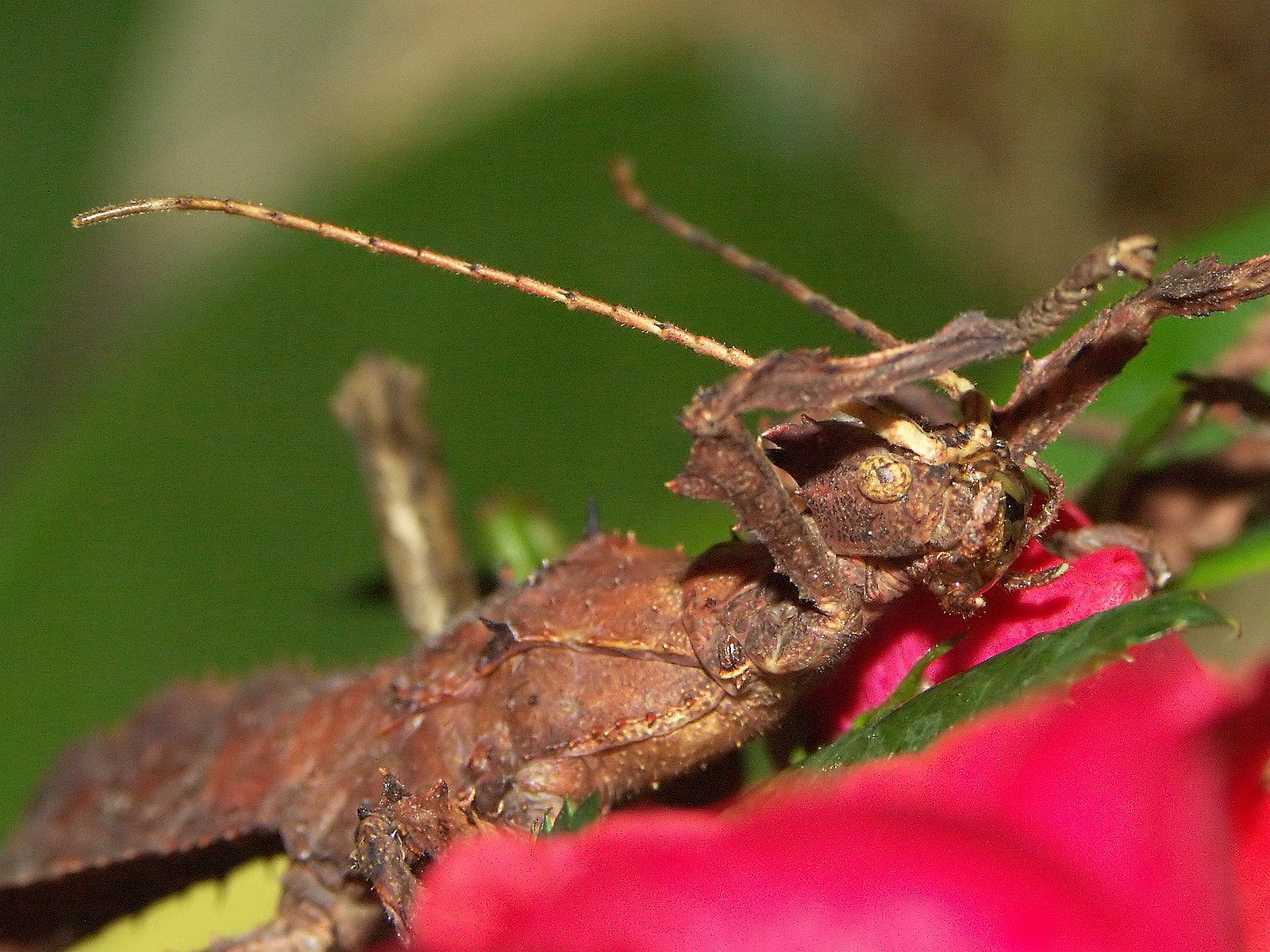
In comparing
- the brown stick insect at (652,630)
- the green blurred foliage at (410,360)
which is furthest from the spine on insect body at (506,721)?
the green blurred foliage at (410,360)

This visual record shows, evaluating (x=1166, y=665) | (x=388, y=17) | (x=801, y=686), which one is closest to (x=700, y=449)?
(x=801, y=686)

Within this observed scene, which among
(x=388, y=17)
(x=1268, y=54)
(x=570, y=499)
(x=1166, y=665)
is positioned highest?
(x=388, y=17)

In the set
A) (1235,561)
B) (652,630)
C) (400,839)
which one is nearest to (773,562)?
(652,630)

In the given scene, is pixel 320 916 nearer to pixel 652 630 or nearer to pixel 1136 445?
pixel 652 630

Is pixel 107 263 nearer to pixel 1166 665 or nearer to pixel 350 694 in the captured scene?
pixel 350 694

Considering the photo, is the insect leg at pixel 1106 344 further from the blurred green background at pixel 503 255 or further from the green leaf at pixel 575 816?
the blurred green background at pixel 503 255

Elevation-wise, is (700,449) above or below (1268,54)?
below
